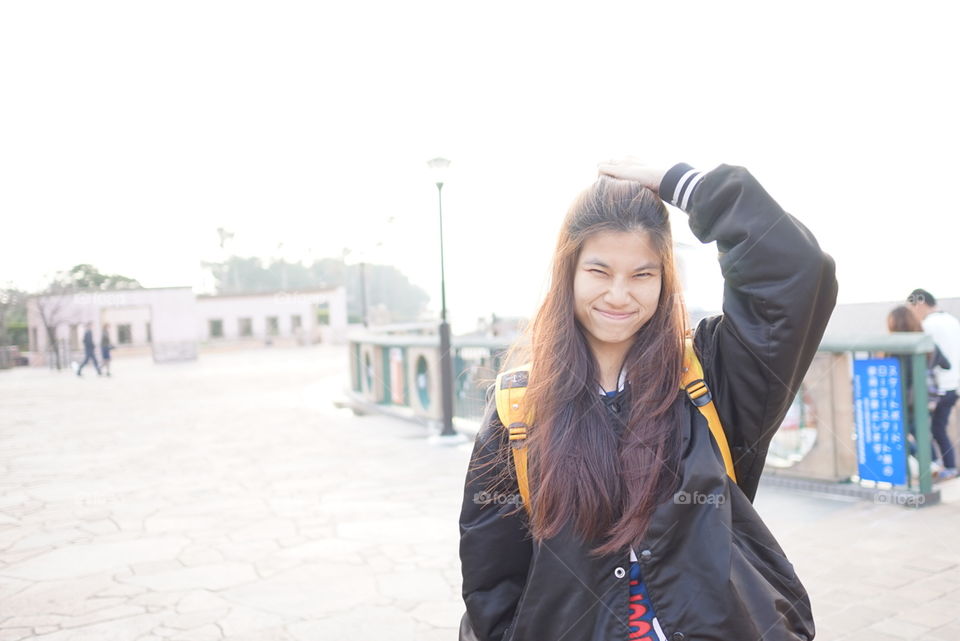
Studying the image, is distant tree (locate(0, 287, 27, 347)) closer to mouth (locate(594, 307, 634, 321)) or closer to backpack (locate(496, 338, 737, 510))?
backpack (locate(496, 338, 737, 510))

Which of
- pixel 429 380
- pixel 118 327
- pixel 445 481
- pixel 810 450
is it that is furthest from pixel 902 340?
pixel 118 327

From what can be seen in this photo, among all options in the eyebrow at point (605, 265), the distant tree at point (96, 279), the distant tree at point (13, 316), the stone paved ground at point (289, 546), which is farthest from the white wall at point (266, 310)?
the eyebrow at point (605, 265)

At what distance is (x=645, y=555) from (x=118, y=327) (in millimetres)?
50469

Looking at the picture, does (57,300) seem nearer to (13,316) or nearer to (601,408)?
(13,316)

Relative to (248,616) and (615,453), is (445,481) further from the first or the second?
(615,453)

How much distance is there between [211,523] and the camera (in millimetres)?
5328

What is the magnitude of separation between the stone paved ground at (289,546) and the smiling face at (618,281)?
224 centimetres
